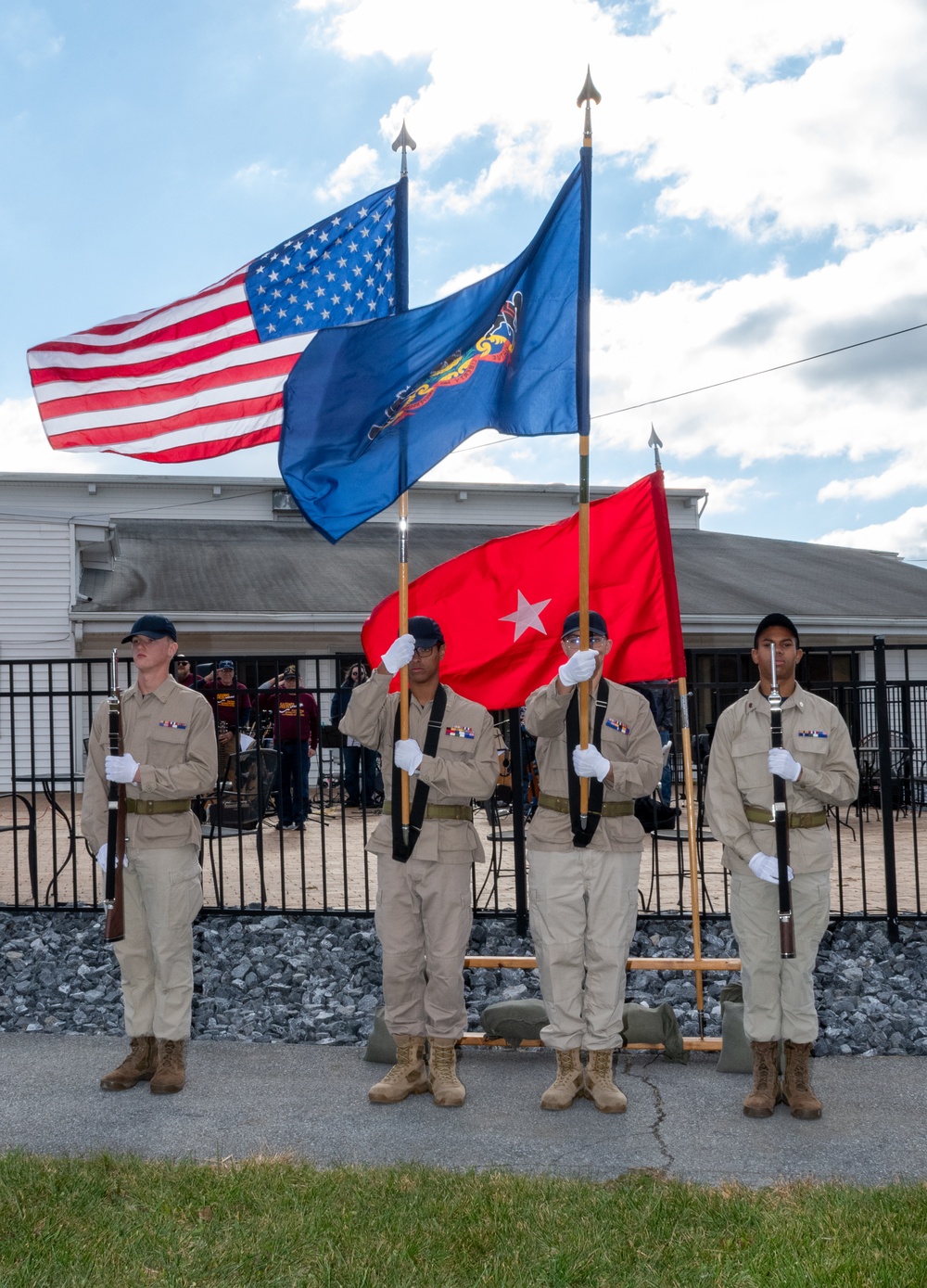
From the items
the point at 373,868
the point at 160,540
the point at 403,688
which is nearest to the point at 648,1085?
the point at 403,688

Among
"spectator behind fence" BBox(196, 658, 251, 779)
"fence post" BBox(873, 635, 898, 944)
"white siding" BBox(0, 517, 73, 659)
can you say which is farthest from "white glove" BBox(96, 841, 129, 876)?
"white siding" BBox(0, 517, 73, 659)

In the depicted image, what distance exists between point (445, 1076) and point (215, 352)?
3.42 m

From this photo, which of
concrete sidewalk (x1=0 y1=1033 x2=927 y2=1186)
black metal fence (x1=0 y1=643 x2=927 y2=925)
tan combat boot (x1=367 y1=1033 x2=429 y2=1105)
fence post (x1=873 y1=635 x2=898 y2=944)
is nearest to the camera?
concrete sidewalk (x1=0 y1=1033 x2=927 y2=1186)

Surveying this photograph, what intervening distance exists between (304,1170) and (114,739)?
→ 2105mm

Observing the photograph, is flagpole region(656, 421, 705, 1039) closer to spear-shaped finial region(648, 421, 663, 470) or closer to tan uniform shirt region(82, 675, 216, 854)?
spear-shaped finial region(648, 421, 663, 470)

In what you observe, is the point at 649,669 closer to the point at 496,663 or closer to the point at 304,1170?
the point at 496,663

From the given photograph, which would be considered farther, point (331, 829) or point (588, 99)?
point (331, 829)

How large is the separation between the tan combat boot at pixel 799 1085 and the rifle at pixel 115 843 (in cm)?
295

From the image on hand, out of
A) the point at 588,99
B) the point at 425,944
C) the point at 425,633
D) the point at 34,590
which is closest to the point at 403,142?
the point at 588,99

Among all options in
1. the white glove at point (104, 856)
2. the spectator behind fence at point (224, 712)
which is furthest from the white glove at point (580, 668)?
the spectator behind fence at point (224, 712)

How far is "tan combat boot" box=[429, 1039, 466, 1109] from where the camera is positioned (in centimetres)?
497

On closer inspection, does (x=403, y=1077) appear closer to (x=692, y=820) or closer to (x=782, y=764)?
(x=692, y=820)

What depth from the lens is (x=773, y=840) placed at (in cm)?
488

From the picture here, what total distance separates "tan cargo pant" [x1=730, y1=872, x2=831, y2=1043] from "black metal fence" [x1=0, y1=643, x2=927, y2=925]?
1558 millimetres
